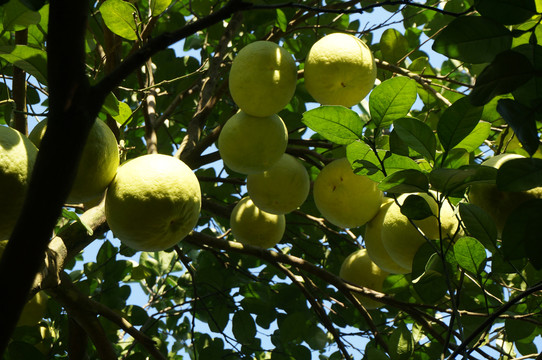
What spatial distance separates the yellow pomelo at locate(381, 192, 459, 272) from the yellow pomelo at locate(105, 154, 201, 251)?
26.9 inches

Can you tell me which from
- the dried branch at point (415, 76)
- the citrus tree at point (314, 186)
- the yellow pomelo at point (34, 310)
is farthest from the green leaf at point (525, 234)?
the yellow pomelo at point (34, 310)

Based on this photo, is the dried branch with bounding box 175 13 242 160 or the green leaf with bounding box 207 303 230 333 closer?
the dried branch with bounding box 175 13 242 160

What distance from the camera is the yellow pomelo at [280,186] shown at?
2148mm

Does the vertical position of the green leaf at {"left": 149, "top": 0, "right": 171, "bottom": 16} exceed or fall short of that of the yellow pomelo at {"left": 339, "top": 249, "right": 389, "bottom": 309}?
it exceeds it

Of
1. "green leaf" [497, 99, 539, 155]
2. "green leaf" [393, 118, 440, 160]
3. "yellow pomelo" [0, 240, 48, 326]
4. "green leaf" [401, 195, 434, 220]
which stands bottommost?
"yellow pomelo" [0, 240, 48, 326]

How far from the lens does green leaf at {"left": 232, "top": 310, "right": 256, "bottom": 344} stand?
2.78 meters

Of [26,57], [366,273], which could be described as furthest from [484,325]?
[366,273]

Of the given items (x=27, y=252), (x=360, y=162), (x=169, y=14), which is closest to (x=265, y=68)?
(x=360, y=162)

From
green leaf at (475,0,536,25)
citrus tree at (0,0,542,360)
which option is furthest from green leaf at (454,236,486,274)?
green leaf at (475,0,536,25)

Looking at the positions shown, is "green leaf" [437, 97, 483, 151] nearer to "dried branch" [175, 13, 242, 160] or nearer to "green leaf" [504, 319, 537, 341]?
"green leaf" [504, 319, 537, 341]

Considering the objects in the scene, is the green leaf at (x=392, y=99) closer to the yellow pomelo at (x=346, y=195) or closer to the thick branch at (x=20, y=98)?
the yellow pomelo at (x=346, y=195)

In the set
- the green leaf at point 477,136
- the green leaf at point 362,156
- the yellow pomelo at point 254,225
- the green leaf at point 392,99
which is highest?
the green leaf at point 392,99

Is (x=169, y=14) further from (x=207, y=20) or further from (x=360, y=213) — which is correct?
(x=207, y=20)

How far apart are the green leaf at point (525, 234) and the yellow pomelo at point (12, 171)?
1.08 meters
